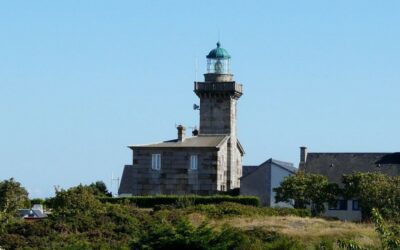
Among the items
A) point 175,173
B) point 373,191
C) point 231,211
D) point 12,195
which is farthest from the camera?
point 175,173

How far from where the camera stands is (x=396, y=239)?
27.5 meters

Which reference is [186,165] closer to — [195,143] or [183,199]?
[195,143]

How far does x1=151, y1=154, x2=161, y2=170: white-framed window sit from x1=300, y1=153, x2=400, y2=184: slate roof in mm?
10361

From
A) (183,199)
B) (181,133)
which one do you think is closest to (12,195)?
(183,199)

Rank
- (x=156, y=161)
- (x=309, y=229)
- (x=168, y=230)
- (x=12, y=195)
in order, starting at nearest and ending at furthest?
(x=168, y=230) < (x=309, y=229) < (x=12, y=195) < (x=156, y=161)

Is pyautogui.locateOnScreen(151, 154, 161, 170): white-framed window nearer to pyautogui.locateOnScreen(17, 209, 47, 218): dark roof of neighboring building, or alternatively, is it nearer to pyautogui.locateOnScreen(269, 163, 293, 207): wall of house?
pyautogui.locateOnScreen(269, 163, 293, 207): wall of house

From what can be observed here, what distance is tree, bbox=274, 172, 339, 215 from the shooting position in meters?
71.6

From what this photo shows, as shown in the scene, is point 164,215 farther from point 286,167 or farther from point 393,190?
point 286,167

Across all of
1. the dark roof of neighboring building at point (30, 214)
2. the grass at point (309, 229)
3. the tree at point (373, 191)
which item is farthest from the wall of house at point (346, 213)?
the grass at point (309, 229)

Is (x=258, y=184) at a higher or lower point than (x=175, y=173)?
lower

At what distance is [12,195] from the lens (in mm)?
61938

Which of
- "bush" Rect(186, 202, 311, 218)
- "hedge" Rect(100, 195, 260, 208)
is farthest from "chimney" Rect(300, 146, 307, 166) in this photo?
"bush" Rect(186, 202, 311, 218)

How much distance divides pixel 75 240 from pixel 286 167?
42.2 meters

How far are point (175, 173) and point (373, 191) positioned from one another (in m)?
14.6
